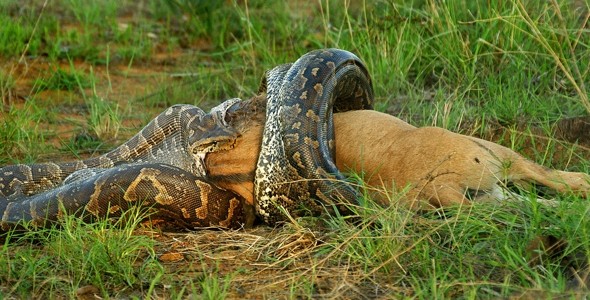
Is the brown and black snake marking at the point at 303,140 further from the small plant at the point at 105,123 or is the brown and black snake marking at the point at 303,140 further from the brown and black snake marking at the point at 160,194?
the small plant at the point at 105,123

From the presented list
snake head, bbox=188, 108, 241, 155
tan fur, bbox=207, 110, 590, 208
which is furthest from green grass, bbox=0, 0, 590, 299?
snake head, bbox=188, 108, 241, 155

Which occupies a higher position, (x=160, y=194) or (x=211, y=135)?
(x=211, y=135)

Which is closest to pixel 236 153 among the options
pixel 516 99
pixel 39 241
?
pixel 39 241

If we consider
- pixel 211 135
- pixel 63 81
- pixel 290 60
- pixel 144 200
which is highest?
pixel 211 135

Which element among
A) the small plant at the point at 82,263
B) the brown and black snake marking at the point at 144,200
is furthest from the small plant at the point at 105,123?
the small plant at the point at 82,263

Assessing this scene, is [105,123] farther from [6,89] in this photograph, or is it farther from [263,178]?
[263,178]

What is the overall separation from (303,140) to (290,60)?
11.4ft

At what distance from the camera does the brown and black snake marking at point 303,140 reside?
5.80 m

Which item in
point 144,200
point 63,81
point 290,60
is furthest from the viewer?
point 63,81

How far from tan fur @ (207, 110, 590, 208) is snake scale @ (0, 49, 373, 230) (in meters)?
0.21

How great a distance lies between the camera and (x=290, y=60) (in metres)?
9.38

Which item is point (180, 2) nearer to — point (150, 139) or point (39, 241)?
point (150, 139)

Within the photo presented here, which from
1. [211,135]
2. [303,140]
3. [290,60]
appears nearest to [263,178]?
[303,140]

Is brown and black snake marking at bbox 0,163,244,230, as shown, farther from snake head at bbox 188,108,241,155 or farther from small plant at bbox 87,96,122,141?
small plant at bbox 87,96,122,141
